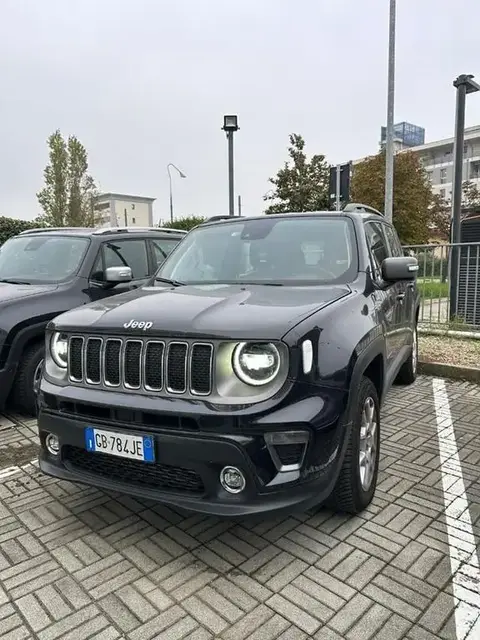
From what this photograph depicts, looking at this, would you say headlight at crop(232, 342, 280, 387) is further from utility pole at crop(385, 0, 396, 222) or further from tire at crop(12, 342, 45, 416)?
utility pole at crop(385, 0, 396, 222)

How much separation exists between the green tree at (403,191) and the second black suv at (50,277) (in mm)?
21050

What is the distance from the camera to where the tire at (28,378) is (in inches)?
186

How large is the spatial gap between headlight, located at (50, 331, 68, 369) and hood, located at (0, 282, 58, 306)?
1864mm

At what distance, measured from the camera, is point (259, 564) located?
2.65 m

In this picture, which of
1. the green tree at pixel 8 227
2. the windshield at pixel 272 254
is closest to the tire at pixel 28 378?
the windshield at pixel 272 254

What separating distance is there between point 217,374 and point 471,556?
1643 mm

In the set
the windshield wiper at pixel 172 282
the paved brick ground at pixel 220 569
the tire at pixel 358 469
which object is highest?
the windshield wiper at pixel 172 282

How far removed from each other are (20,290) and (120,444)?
295 cm

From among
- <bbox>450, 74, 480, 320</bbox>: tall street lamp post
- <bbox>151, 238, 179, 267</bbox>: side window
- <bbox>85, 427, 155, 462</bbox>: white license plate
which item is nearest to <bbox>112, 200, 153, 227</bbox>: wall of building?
<bbox>450, 74, 480, 320</bbox>: tall street lamp post

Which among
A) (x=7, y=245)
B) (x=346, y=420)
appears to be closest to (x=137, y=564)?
(x=346, y=420)

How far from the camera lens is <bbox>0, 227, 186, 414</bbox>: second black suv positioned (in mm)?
4656

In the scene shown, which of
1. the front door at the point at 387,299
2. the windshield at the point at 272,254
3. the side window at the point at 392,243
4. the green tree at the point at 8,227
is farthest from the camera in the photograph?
the green tree at the point at 8,227

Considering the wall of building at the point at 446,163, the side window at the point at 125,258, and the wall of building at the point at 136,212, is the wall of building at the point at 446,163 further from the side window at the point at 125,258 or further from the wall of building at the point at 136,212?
the side window at the point at 125,258

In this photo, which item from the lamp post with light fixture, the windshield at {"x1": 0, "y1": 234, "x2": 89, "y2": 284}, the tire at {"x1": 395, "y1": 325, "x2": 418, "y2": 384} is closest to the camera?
the windshield at {"x1": 0, "y1": 234, "x2": 89, "y2": 284}
